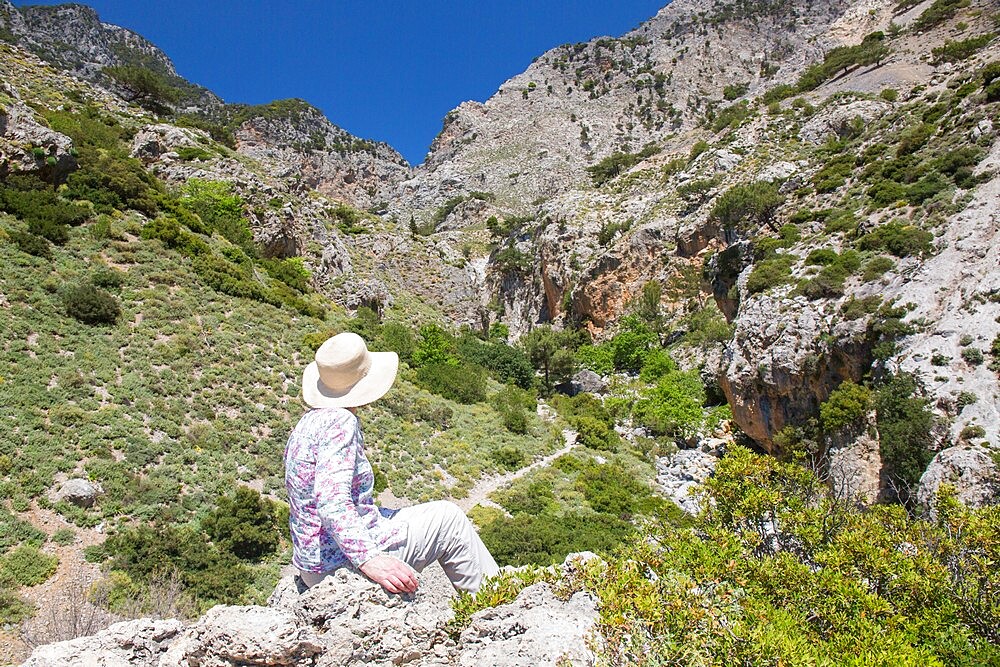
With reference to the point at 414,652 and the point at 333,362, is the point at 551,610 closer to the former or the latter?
the point at 414,652

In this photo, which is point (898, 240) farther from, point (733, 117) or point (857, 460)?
point (733, 117)

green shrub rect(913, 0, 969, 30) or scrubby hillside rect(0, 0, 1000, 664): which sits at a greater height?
green shrub rect(913, 0, 969, 30)

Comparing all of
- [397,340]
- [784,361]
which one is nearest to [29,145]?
[397,340]

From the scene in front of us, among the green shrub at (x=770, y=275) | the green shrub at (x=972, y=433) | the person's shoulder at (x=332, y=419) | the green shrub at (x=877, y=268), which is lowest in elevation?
the person's shoulder at (x=332, y=419)

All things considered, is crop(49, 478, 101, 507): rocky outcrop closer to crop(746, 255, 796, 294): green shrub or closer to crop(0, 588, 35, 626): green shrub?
crop(0, 588, 35, 626): green shrub

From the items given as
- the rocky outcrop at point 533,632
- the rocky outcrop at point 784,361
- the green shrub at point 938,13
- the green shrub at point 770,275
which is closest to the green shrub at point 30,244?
the rocky outcrop at point 533,632

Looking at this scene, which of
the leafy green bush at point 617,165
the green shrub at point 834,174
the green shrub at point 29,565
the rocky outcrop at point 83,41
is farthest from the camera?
the rocky outcrop at point 83,41

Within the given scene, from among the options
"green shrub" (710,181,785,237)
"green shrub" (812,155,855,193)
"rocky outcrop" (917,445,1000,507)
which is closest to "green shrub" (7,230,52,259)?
"rocky outcrop" (917,445,1000,507)

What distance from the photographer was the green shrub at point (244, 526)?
10094mm

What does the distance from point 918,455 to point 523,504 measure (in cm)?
950

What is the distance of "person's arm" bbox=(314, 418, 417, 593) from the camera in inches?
116

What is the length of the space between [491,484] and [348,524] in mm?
15102

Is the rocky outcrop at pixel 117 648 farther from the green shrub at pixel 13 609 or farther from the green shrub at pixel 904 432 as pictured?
the green shrub at pixel 904 432

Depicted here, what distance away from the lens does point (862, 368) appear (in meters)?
14.3
